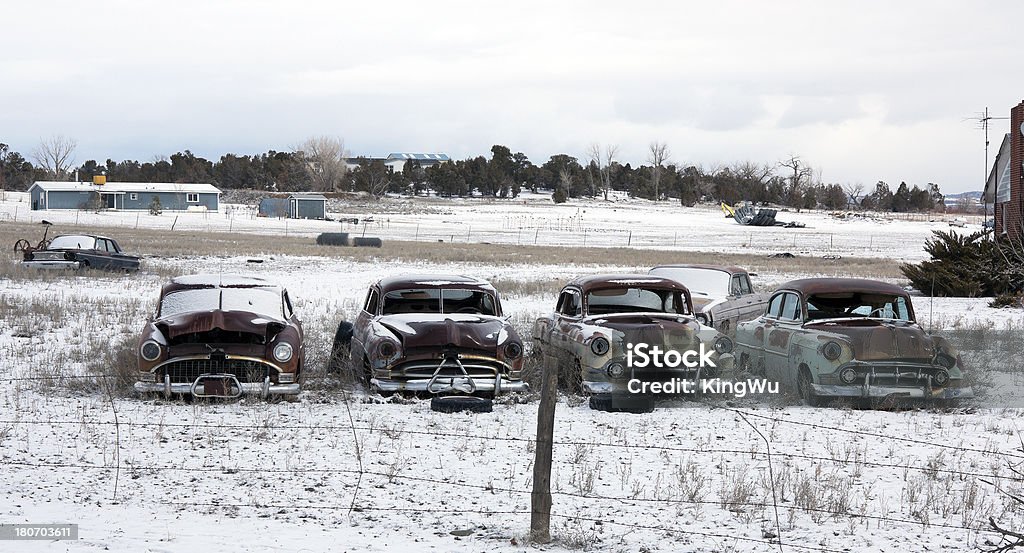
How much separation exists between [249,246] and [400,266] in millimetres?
13351

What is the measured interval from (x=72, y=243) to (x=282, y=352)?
20.3 metres

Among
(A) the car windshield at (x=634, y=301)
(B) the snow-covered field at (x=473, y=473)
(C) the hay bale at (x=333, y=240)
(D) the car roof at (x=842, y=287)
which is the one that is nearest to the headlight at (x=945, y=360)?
(B) the snow-covered field at (x=473, y=473)

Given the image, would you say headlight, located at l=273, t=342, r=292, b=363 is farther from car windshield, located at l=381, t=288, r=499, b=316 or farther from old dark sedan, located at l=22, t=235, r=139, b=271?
old dark sedan, located at l=22, t=235, r=139, b=271

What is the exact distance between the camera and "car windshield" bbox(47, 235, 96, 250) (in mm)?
28625

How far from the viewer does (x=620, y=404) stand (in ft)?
37.6

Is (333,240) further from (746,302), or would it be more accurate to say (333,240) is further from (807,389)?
(807,389)

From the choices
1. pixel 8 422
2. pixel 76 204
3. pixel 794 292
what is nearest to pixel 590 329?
pixel 794 292

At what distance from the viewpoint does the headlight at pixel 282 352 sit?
11367 millimetres

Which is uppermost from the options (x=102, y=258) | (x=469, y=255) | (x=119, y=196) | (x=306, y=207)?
(x=119, y=196)

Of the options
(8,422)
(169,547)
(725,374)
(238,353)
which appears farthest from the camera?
(725,374)

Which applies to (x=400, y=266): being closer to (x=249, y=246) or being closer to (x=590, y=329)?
(x=249, y=246)

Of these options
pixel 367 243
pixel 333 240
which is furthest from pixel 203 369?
pixel 333 240

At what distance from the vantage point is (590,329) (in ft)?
40.3

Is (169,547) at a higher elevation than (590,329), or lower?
lower
